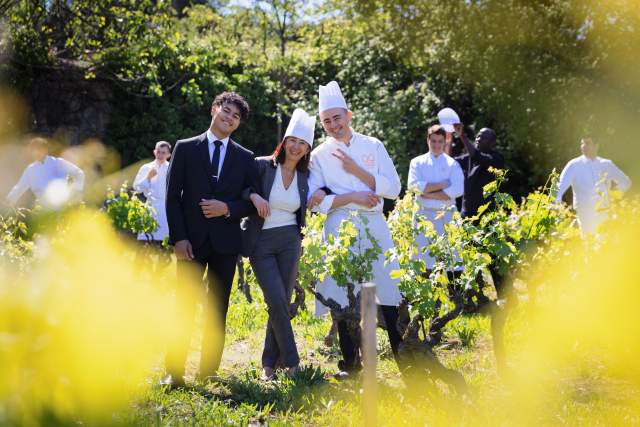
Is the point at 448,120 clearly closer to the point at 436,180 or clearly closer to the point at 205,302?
the point at 436,180

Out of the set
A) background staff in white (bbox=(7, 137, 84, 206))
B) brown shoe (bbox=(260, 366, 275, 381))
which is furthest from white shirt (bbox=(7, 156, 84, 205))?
brown shoe (bbox=(260, 366, 275, 381))

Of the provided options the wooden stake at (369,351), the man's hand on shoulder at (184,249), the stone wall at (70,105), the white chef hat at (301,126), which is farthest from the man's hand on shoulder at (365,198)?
the stone wall at (70,105)

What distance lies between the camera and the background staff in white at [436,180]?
7535mm

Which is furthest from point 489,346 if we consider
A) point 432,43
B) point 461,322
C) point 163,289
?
point 432,43

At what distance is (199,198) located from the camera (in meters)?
4.99

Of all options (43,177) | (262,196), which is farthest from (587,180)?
(43,177)

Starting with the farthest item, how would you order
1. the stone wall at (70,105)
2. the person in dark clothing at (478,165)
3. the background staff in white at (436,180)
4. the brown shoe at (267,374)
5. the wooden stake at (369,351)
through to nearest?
the stone wall at (70,105) → the background staff in white at (436,180) → the person in dark clothing at (478,165) → the brown shoe at (267,374) → the wooden stake at (369,351)

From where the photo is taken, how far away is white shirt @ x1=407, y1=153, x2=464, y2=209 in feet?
24.9

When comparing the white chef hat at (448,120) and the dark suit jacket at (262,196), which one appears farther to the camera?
the white chef hat at (448,120)

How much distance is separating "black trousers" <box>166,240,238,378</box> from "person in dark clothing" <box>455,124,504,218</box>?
10.7 ft

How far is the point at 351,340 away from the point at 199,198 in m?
1.65

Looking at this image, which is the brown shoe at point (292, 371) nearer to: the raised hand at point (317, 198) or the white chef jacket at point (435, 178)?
the raised hand at point (317, 198)

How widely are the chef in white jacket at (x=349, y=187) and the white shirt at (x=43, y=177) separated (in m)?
4.00

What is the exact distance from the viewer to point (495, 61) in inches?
596
